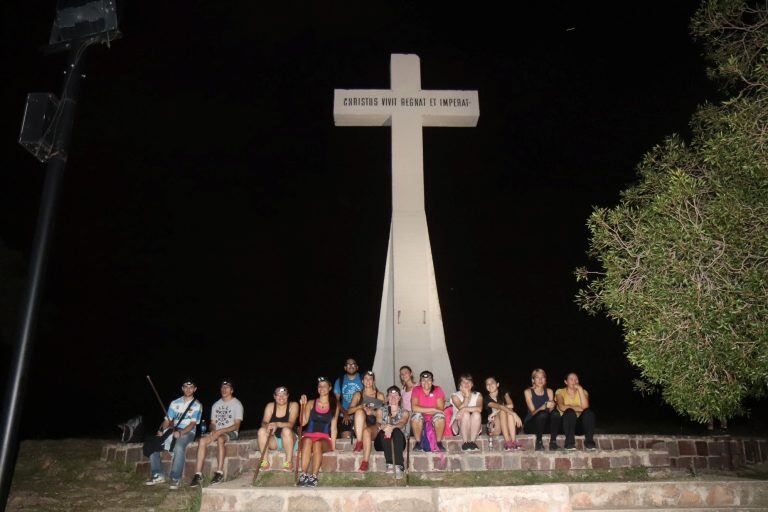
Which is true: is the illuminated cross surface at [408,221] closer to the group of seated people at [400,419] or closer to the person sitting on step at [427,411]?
the group of seated people at [400,419]

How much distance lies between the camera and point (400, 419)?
652cm

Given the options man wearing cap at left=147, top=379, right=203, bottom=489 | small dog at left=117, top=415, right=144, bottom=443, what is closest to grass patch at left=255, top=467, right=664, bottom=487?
man wearing cap at left=147, top=379, right=203, bottom=489

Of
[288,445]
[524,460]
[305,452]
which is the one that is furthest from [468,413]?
[288,445]

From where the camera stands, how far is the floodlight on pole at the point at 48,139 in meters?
2.62

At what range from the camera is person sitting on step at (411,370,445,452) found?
6754mm

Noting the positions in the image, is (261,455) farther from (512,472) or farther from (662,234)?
(662,234)

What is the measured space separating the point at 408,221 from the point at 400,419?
3997 millimetres

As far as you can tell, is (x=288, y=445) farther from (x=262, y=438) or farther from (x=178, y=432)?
(x=178, y=432)

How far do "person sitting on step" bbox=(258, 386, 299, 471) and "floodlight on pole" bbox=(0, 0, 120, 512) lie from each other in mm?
3334

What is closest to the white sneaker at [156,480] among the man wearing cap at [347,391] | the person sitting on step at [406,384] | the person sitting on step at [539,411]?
the man wearing cap at [347,391]

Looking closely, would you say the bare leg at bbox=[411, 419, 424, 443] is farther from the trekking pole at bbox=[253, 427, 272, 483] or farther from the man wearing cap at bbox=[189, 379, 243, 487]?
the man wearing cap at bbox=[189, 379, 243, 487]

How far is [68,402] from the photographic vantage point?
20.5 meters

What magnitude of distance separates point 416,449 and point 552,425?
1.83 m

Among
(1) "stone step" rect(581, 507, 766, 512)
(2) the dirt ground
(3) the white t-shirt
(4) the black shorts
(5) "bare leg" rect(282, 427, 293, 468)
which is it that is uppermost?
(3) the white t-shirt
